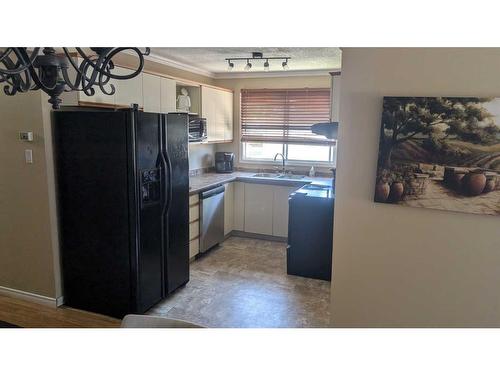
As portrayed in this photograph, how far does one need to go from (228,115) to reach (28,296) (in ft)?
10.9

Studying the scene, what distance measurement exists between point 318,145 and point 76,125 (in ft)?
10.7

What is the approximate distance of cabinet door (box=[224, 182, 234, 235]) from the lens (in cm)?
469

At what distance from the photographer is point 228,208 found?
4793 millimetres

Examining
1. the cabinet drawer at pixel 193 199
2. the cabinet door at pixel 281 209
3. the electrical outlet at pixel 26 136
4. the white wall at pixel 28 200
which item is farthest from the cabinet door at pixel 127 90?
the cabinet door at pixel 281 209

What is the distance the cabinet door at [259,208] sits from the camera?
187 inches

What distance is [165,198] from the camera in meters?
3.03

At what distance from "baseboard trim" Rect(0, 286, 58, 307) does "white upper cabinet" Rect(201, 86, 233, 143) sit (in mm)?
2563

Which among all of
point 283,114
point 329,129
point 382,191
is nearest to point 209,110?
point 283,114

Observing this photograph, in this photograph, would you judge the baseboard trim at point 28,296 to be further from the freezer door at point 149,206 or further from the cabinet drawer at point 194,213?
the cabinet drawer at point 194,213

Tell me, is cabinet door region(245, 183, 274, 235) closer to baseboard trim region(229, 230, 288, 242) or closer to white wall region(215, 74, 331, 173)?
baseboard trim region(229, 230, 288, 242)

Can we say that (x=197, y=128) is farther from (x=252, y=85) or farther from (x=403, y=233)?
(x=403, y=233)

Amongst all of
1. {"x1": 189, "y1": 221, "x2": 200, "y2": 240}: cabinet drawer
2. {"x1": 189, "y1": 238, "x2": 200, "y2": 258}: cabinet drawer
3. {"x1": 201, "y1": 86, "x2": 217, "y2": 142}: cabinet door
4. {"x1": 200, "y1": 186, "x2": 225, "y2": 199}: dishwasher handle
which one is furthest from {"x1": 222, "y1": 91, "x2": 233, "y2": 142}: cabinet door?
{"x1": 189, "y1": 238, "x2": 200, "y2": 258}: cabinet drawer
